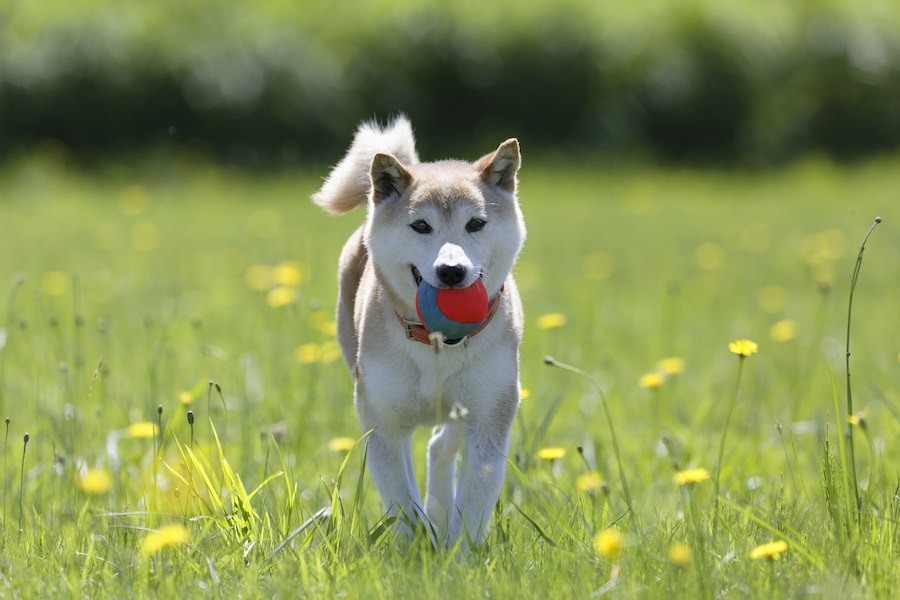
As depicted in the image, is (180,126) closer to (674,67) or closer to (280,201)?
(280,201)

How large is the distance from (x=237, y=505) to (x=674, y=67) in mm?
11483

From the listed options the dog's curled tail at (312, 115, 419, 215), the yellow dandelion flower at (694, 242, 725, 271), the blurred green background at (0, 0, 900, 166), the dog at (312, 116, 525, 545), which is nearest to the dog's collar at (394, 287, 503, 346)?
the dog at (312, 116, 525, 545)

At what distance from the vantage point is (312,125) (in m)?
13.2

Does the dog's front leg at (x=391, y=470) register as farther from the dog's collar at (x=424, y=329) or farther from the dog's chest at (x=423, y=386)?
the dog's collar at (x=424, y=329)

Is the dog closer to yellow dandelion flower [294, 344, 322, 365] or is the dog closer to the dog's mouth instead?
the dog's mouth

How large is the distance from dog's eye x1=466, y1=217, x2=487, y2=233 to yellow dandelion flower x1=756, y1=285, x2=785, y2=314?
3926 mm

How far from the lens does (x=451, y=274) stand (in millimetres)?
3551

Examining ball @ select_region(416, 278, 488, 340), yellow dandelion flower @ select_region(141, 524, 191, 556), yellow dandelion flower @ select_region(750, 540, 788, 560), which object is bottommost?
yellow dandelion flower @ select_region(141, 524, 191, 556)

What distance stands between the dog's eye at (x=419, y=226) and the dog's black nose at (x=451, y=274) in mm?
324

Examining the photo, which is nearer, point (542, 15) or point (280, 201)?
point (280, 201)

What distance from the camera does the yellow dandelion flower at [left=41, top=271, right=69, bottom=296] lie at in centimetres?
719

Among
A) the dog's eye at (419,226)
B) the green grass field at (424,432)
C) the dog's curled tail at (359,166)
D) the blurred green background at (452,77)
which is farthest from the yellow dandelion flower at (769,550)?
the blurred green background at (452,77)

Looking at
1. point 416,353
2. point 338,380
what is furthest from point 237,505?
point 338,380

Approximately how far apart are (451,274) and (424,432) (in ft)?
5.77
